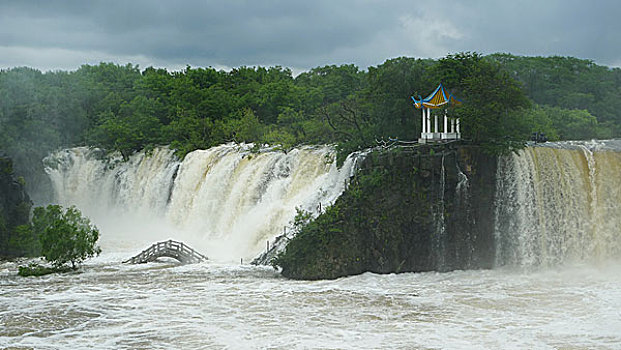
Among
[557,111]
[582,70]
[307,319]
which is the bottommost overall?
[307,319]

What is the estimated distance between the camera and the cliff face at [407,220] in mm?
22656

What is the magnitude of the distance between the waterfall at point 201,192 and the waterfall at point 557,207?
571cm

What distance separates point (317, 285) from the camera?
70.4 feet

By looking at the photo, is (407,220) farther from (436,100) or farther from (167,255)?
(167,255)

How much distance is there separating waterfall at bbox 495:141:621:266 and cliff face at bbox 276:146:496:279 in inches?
24.8

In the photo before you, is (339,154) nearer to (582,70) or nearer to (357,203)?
(357,203)

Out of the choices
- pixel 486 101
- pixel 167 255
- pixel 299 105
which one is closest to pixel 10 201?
pixel 167 255

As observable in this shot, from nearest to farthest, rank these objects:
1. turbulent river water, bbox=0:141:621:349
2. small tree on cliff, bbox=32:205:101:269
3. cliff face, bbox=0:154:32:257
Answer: turbulent river water, bbox=0:141:621:349, small tree on cliff, bbox=32:205:101:269, cliff face, bbox=0:154:32:257

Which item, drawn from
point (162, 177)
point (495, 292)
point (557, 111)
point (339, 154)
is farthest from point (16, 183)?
point (557, 111)

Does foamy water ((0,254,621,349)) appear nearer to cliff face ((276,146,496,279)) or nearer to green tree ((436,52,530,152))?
cliff face ((276,146,496,279))

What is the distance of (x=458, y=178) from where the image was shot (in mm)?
24016

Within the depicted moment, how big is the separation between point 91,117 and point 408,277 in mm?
35605

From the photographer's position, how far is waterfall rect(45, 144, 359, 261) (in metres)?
26.3

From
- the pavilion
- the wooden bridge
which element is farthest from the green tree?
the wooden bridge
